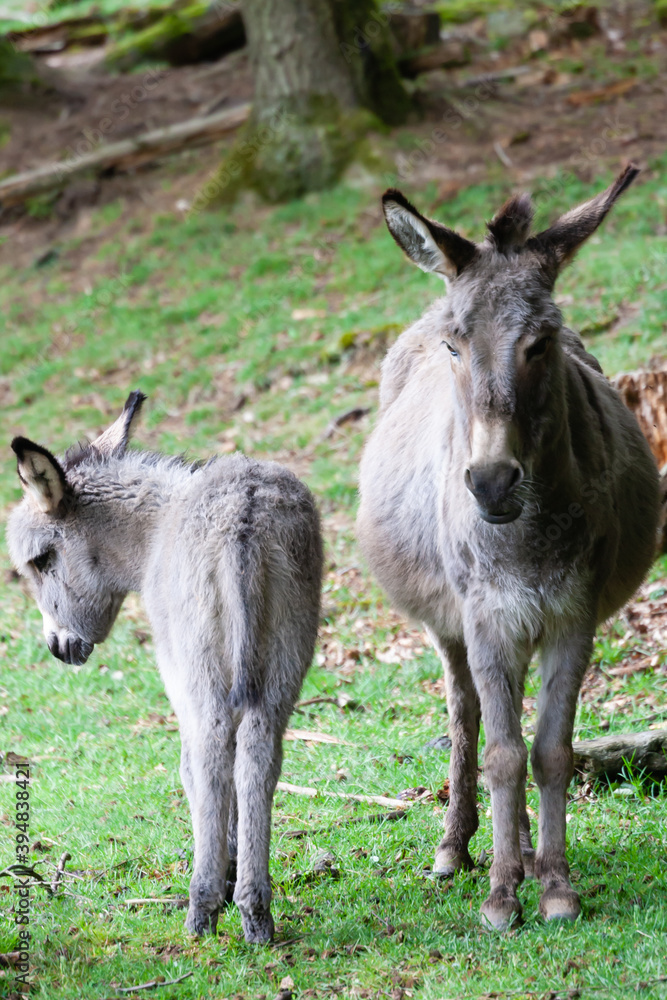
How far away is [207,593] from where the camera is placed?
13.6ft

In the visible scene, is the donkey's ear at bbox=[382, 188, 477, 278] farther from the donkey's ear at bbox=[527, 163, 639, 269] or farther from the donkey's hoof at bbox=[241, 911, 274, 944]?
the donkey's hoof at bbox=[241, 911, 274, 944]

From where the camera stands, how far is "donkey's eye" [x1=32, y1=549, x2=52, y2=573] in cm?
489

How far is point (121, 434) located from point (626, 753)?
2956 mm

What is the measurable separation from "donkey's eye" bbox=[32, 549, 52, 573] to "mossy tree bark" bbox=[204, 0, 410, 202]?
1091cm

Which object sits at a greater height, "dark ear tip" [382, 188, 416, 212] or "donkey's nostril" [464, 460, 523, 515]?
"dark ear tip" [382, 188, 416, 212]

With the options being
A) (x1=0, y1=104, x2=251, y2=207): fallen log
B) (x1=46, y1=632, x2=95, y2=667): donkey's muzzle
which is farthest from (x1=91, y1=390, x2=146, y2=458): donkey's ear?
(x1=0, y1=104, x2=251, y2=207): fallen log

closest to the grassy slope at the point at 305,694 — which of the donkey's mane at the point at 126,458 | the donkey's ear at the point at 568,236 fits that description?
the donkey's mane at the point at 126,458

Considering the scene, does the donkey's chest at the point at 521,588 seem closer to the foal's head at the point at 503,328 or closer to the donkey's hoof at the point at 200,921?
the foal's head at the point at 503,328

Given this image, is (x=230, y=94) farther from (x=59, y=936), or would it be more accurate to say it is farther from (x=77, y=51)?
(x=59, y=936)

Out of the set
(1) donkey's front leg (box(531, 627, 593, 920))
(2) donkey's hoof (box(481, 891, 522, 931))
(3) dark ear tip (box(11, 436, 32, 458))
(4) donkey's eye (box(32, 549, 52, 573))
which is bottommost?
(2) donkey's hoof (box(481, 891, 522, 931))

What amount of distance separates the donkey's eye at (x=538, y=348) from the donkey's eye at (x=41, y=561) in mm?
2430


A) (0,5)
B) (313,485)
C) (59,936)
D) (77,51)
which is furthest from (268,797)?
(0,5)

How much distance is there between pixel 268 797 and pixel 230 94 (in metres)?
15.2

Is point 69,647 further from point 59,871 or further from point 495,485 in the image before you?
point 495,485
